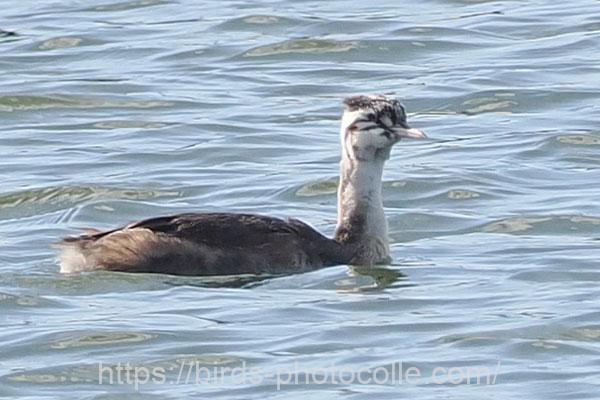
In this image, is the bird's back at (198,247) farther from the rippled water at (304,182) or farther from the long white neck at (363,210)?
the long white neck at (363,210)

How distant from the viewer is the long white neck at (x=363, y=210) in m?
14.9

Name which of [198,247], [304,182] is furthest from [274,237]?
[304,182]

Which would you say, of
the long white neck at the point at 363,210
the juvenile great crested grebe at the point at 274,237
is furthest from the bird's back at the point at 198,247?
the long white neck at the point at 363,210

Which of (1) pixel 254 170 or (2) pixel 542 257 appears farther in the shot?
(1) pixel 254 170

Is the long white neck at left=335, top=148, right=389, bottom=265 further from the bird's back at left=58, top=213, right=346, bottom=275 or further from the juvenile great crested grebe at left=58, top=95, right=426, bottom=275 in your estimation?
the bird's back at left=58, top=213, right=346, bottom=275

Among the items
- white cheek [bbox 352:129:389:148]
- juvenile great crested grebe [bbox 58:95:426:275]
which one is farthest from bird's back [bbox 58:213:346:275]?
white cheek [bbox 352:129:389:148]

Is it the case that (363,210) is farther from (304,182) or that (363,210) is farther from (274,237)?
(304,182)

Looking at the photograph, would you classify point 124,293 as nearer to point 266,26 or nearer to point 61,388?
point 61,388

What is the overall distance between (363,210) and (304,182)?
2473 millimetres

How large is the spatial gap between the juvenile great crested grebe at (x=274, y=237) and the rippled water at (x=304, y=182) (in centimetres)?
11

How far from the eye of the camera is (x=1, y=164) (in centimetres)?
1842

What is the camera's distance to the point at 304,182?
1747cm

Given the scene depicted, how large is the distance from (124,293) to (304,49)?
31.5 ft

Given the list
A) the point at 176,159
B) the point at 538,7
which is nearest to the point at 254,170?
the point at 176,159
